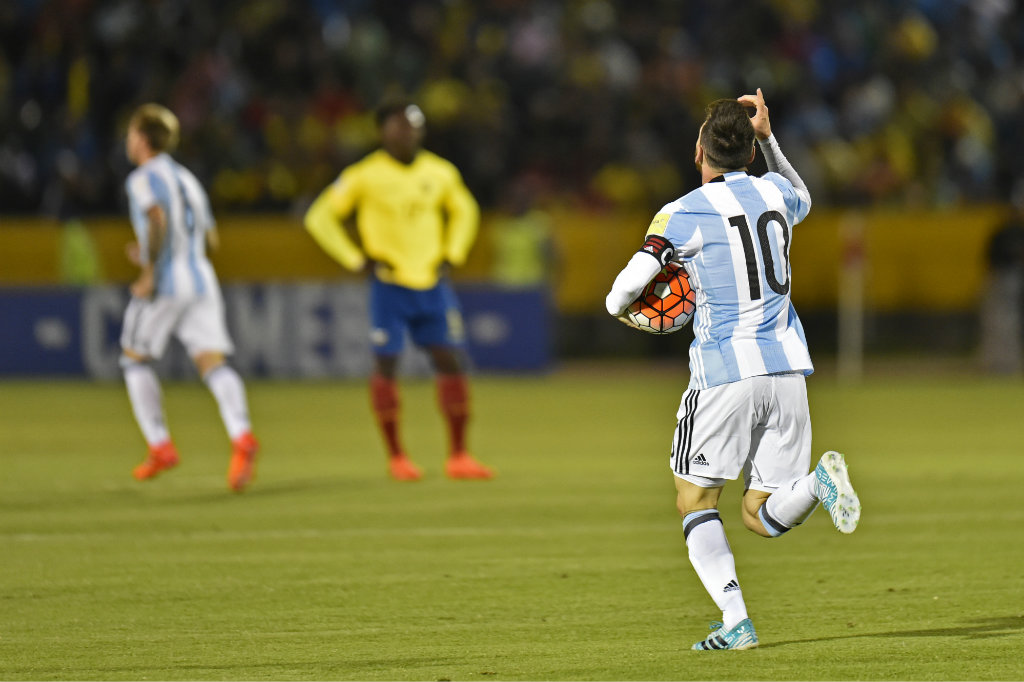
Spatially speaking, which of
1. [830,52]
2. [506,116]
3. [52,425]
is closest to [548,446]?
[52,425]

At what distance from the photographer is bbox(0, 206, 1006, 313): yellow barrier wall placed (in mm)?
21672

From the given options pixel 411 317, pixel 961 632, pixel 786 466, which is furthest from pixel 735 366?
Answer: pixel 411 317

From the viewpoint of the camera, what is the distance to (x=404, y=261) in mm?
11188

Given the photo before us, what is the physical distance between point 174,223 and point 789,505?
5.79m

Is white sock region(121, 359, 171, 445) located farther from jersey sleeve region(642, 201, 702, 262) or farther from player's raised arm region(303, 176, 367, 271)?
jersey sleeve region(642, 201, 702, 262)

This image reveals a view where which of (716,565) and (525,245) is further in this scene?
(525,245)

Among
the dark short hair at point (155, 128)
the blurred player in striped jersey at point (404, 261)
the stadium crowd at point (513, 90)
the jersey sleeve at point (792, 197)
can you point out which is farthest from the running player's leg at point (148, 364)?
the stadium crowd at point (513, 90)

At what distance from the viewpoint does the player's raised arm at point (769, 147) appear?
614 cm

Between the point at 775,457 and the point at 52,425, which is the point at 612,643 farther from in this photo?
the point at 52,425

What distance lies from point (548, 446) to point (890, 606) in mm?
6714

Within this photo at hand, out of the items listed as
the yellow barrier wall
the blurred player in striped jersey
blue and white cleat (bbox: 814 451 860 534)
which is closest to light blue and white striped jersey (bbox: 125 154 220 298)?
the blurred player in striped jersey

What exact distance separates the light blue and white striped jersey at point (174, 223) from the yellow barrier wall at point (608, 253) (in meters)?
10.6

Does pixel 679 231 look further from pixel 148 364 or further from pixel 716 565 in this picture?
pixel 148 364

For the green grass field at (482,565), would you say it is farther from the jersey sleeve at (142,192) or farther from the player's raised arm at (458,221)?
the jersey sleeve at (142,192)
